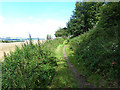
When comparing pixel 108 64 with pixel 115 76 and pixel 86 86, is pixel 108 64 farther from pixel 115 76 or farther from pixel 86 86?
pixel 86 86

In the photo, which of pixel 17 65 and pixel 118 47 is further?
pixel 118 47

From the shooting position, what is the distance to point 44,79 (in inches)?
124

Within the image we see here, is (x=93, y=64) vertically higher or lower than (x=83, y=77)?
higher

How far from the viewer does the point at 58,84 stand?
120 inches

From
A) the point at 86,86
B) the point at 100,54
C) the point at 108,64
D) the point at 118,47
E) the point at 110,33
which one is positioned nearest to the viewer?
the point at 86,86

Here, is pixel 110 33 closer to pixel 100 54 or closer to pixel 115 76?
pixel 100 54

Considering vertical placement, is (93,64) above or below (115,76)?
above

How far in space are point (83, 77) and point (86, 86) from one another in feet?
2.21

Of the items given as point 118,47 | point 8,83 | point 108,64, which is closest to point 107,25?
point 118,47

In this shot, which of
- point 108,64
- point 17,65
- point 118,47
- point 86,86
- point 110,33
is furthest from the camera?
point 110,33

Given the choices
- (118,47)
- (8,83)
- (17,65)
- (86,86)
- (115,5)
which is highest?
(115,5)

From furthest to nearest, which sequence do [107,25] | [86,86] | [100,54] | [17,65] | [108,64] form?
1. [107,25]
2. [100,54]
3. [108,64]
4. [17,65]
5. [86,86]

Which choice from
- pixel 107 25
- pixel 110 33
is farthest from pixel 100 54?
pixel 107 25

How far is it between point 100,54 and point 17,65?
3.91 meters
